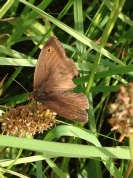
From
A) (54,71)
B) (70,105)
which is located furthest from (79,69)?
(70,105)

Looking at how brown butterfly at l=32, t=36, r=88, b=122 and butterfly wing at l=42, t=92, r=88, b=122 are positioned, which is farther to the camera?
brown butterfly at l=32, t=36, r=88, b=122

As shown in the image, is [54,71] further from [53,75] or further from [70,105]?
[70,105]

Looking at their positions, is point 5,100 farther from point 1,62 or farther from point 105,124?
point 105,124

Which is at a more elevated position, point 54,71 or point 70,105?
point 54,71

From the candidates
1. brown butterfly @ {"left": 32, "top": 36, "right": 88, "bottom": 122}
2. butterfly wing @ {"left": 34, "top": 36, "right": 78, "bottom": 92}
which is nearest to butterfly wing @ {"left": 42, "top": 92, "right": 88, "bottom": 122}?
brown butterfly @ {"left": 32, "top": 36, "right": 88, "bottom": 122}

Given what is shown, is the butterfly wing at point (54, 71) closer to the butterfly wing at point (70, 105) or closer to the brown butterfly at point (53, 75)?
the brown butterfly at point (53, 75)

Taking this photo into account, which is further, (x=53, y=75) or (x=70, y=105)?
(x=53, y=75)

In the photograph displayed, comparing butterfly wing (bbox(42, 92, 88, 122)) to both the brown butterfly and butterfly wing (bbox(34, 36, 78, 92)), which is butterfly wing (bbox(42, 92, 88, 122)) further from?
butterfly wing (bbox(34, 36, 78, 92))
